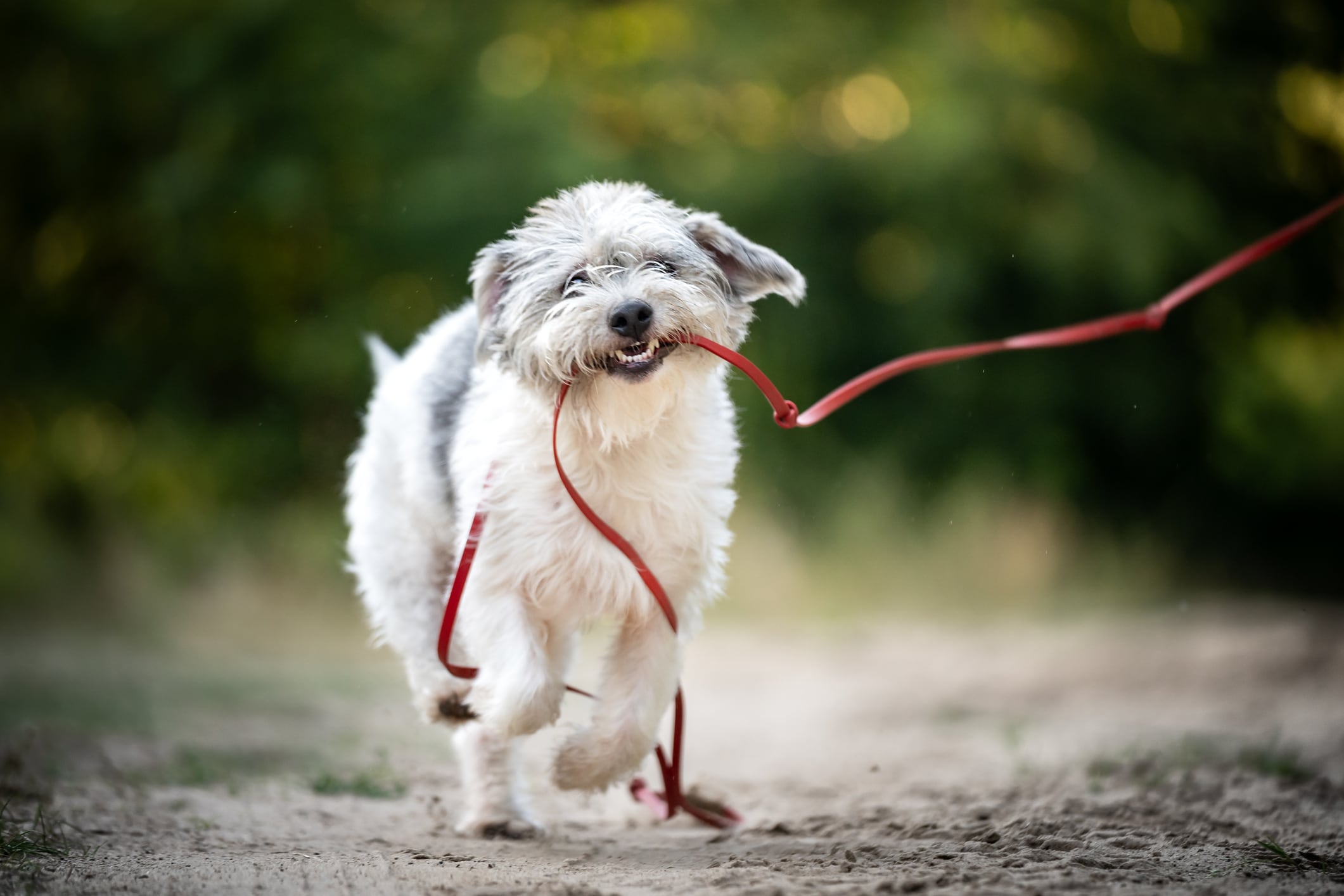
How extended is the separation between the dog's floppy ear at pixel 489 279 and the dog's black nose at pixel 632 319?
0.59m

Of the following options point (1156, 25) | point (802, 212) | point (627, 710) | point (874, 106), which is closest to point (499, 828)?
point (627, 710)

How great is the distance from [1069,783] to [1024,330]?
769cm

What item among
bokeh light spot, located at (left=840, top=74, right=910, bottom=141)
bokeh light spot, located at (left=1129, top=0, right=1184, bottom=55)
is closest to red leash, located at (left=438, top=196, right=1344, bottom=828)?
bokeh light spot, located at (left=840, top=74, right=910, bottom=141)

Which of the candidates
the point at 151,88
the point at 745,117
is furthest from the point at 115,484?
the point at 745,117

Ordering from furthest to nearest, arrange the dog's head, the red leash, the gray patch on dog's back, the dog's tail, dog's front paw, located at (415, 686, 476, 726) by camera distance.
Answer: the dog's tail, the gray patch on dog's back, dog's front paw, located at (415, 686, 476, 726), the red leash, the dog's head

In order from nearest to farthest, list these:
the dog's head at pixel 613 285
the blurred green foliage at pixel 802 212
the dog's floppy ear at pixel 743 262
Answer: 1. the dog's head at pixel 613 285
2. the dog's floppy ear at pixel 743 262
3. the blurred green foliage at pixel 802 212

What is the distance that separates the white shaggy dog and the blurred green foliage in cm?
695

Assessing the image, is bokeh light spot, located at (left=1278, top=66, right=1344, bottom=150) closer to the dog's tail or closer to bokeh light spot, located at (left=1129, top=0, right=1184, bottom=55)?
bokeh light spot, located at (left=1129, top=0, right=1184, bottom=55)

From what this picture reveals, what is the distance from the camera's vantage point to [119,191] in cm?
1345

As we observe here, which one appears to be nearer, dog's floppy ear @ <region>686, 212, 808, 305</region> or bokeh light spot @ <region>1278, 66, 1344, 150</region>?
dog's floppy ear @ <region>686, 212, 808, 305</region>

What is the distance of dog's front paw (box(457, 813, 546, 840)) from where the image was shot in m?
5.11

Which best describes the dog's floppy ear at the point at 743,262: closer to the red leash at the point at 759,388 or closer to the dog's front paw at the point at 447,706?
the red leash at the point at 759,388

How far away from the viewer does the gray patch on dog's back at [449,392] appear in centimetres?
497

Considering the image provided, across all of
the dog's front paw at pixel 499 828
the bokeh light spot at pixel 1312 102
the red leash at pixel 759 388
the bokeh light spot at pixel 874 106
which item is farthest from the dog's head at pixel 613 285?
the bokeh light spot at pixel 1312 102
